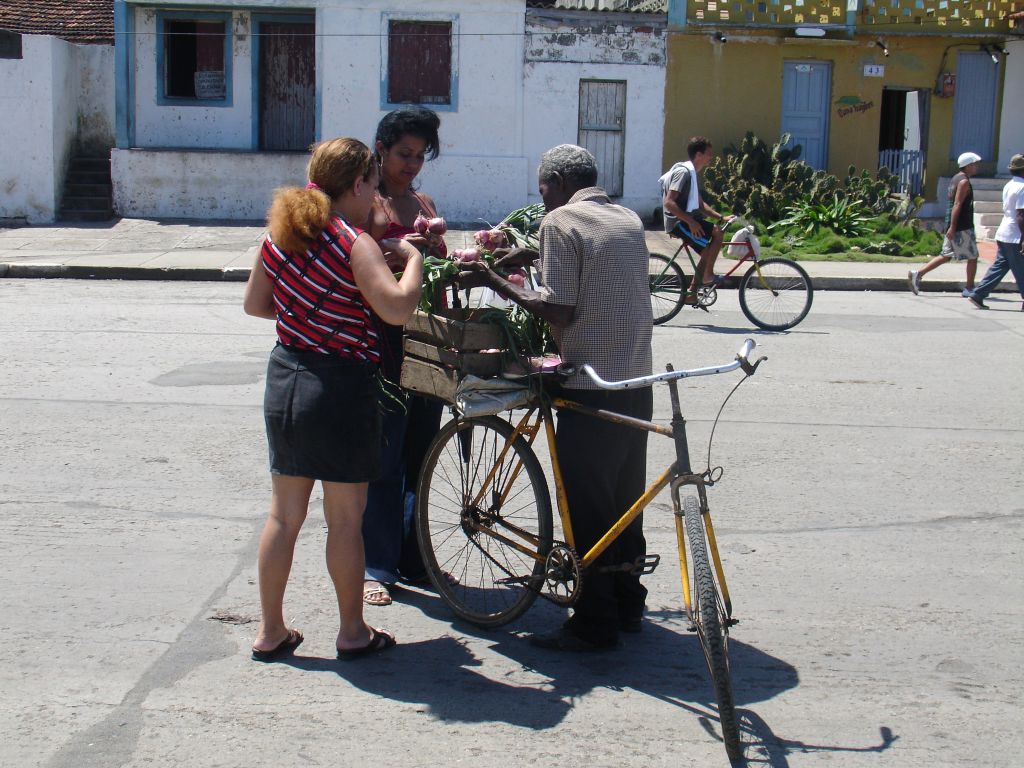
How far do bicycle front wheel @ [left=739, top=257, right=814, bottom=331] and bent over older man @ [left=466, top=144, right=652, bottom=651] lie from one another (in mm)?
7660

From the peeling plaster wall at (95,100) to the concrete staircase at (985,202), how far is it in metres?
14.9

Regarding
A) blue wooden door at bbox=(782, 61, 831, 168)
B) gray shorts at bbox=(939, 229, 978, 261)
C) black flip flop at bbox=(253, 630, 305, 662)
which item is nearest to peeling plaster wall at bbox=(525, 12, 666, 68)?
blue wooden door at bbox=(782, 61, 831, 168)

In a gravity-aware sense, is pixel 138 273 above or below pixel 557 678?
above

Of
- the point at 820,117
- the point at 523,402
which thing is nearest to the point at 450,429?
the point at 523,402

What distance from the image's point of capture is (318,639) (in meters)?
4.29

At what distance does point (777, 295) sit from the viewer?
38.3 ft

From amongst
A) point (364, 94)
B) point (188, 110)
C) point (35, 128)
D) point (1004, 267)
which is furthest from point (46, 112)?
point (1004, 267)

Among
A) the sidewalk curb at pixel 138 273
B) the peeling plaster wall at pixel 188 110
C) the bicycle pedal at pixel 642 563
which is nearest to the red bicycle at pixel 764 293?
the sidewalk curb at pixel 138 273

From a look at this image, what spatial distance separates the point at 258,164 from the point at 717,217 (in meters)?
11.0

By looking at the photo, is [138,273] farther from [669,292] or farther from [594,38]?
[594,38]

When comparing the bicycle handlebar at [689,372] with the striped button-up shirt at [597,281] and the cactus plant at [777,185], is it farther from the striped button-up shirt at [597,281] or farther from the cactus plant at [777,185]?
the cactus plant at [777,185]

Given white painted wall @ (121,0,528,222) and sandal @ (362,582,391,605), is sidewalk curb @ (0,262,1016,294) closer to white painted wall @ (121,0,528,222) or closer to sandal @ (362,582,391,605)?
white painted wall @ (121,0,528,222)

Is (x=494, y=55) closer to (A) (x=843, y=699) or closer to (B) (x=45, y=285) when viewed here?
(B) (x=45, y=285)

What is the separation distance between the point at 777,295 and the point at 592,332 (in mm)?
7903
